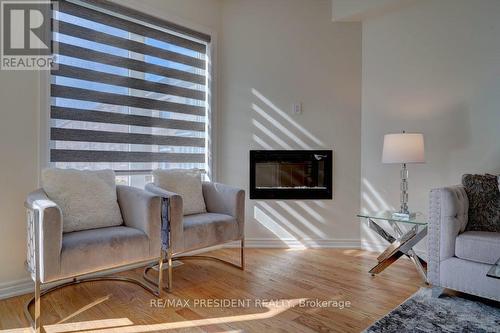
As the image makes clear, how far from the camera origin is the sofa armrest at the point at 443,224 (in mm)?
2170

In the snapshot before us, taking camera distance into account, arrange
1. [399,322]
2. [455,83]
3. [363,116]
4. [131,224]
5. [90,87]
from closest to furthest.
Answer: [399,322] → [131,224] → [90,87] → [455,83] → [363,116]

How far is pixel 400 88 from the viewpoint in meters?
3.26

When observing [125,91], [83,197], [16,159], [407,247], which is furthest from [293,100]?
[16,159]

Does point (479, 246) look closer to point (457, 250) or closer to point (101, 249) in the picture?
point (457, 250)

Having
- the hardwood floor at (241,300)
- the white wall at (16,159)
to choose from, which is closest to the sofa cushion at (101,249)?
the hardwood floor at (241,300)

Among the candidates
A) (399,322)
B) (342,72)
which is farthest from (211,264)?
(342,72)

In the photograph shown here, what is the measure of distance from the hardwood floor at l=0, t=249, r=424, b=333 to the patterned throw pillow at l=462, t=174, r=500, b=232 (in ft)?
2.06

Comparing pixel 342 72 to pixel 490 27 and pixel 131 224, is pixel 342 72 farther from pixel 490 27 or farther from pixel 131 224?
pixel 131 224

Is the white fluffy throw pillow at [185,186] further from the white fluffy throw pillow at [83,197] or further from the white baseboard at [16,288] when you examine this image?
the white baseboard at [16,288]

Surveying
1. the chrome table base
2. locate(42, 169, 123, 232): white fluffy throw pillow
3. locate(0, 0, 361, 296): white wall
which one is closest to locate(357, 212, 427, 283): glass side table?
the chrome table base

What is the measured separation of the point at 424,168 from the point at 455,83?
82cm

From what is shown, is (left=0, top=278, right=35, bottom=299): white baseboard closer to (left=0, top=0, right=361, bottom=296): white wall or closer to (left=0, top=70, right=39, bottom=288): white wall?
(left=0, top=70, right=39, bottom=288): white wall

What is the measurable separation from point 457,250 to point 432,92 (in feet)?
5.27

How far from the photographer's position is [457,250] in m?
2.15
